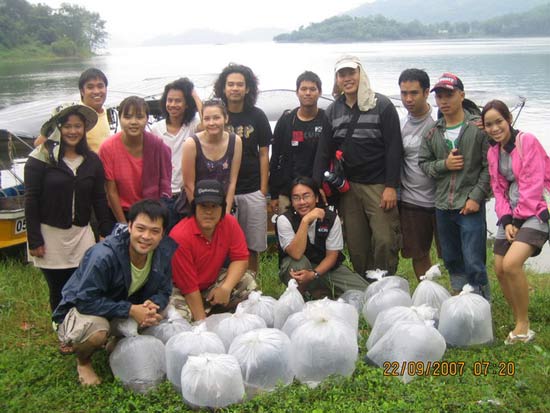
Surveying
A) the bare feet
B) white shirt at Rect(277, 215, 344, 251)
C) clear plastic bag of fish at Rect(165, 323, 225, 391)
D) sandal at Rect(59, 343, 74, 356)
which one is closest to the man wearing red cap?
white shirt at Rect(277, 215, 344, 251)

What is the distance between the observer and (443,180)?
14.3 feet

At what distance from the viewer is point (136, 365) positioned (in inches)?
141

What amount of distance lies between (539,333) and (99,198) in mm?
3215

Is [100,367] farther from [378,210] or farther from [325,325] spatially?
[378,210]

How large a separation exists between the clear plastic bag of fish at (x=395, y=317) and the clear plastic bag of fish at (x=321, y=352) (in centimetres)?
38

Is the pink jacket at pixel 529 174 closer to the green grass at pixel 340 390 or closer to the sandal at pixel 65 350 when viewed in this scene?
the green grass at pixel 340 390

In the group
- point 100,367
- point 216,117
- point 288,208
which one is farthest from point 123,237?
point 288,208


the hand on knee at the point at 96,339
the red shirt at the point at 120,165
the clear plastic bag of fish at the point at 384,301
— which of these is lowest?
the clear plastic bag of fish at the point at 384,301

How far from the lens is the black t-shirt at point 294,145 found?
4.89m

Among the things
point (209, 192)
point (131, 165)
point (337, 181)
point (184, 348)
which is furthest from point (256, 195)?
point (184, 348)

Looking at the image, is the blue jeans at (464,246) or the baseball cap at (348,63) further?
the baseball cap at (348,63)

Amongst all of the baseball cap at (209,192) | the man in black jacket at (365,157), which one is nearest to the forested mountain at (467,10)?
the man in black jacket at (365,157)

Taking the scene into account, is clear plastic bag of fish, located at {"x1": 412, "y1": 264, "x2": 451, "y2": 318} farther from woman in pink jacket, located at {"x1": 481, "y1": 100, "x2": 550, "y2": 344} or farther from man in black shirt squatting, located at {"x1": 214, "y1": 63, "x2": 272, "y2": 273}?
man in black shirt squatting, located at {"x1": 214, "y1": 63, "x2": 272, "y2": 273}

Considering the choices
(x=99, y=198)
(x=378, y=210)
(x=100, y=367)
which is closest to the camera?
(x=100, y=367)
